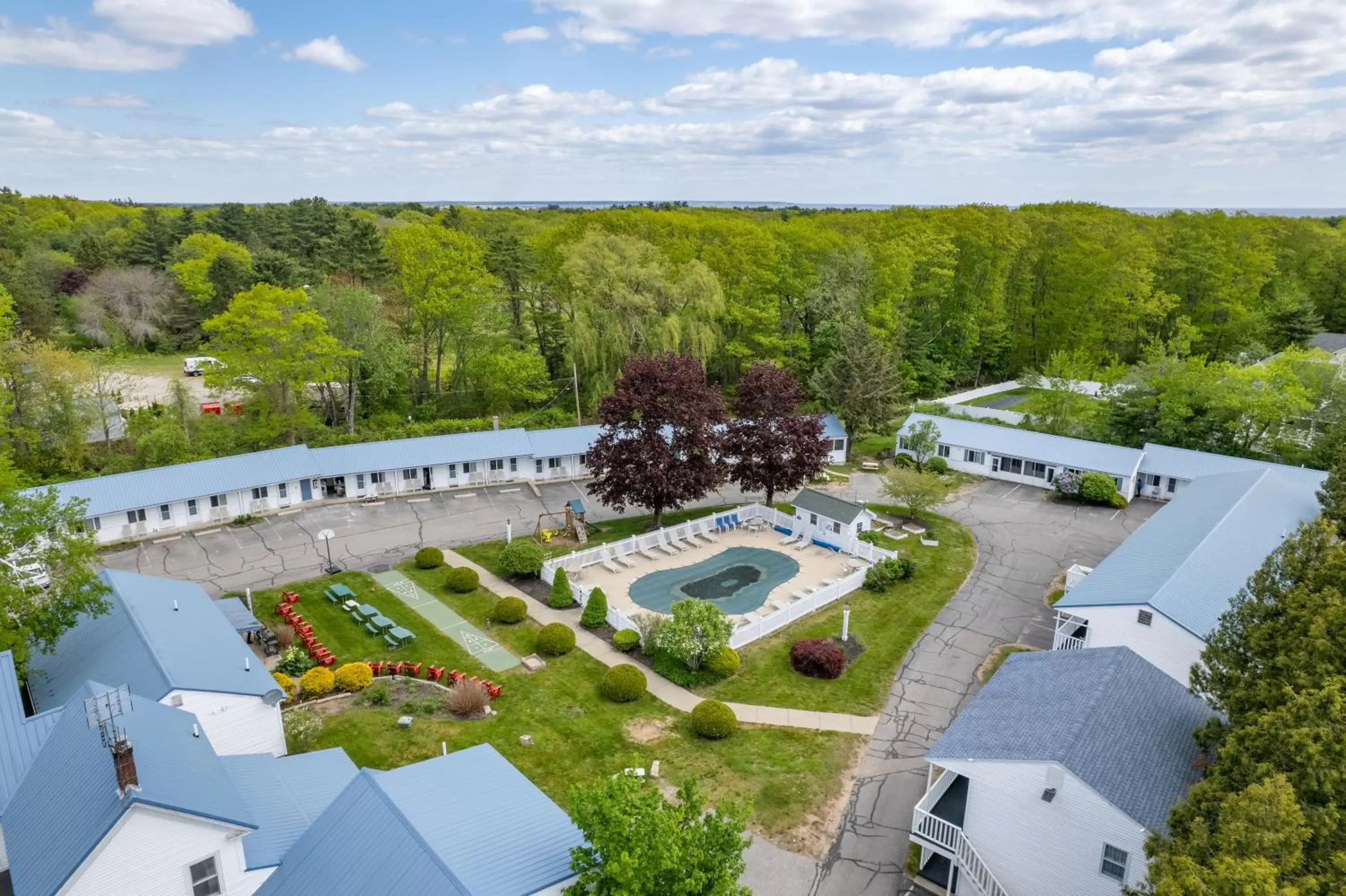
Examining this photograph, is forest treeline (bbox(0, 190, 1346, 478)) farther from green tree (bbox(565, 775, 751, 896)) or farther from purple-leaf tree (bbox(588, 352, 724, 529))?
green tree (bbox(565, 775, 751, 896))

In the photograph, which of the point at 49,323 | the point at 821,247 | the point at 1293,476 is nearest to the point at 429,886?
the point at 1293,476

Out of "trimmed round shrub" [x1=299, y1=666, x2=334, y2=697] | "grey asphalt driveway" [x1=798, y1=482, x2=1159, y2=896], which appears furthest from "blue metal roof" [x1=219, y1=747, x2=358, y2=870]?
"grey asphalt driveway" [x1=798, y1=482, x2=1159, y2=896]

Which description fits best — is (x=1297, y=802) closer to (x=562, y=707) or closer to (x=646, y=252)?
(x=562, y=707)

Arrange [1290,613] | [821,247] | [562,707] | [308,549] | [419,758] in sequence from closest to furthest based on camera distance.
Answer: [1290,613]
[419,758]
[562,707]
[308,549]
[821,247]

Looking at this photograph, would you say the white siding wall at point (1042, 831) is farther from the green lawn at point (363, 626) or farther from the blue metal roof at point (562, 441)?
the blue metal roof at point (562, 441)

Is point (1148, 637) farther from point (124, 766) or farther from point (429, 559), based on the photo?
point (429, 559)
